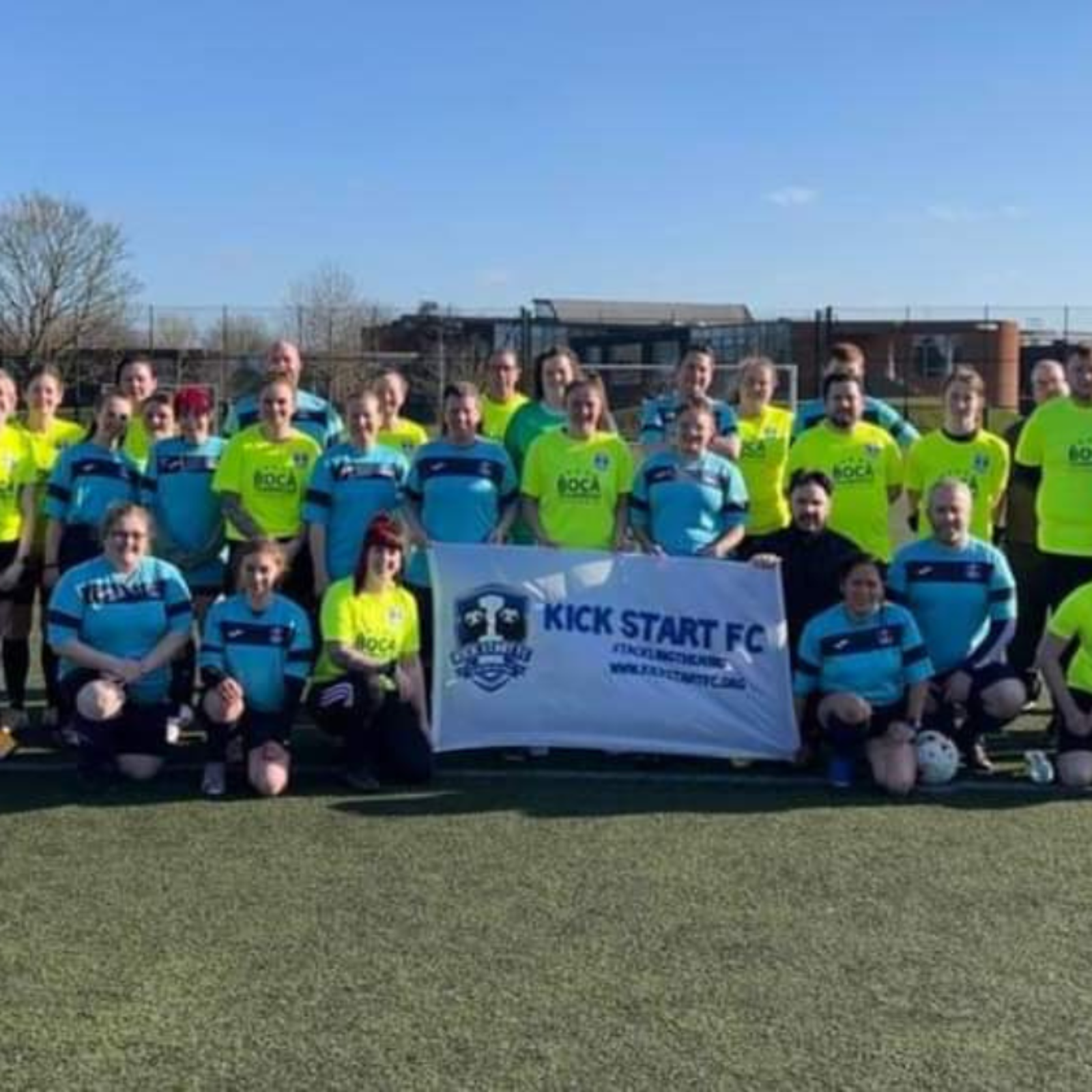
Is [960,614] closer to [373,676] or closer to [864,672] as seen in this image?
[864,672]

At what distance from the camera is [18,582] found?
712cm

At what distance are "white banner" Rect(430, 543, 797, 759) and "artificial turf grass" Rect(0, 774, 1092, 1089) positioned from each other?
0.61m

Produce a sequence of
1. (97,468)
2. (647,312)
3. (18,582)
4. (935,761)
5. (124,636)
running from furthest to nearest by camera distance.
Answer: (647,312) → (18,582) → (97,468) → (124,636) → (935,761)

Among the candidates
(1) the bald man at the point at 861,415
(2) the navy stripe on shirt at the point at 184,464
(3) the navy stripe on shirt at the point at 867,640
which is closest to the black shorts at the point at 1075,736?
(3) the navy stripe on shirt at the point at 867,640

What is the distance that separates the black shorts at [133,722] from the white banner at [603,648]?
4.02ft

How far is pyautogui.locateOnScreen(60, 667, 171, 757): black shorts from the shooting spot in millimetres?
6137

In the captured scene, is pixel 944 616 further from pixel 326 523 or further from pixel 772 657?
pixel 326 523

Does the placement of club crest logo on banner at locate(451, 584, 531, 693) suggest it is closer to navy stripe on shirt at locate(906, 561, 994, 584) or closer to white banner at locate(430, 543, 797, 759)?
white banner at locate(430, 543, 797, 759)

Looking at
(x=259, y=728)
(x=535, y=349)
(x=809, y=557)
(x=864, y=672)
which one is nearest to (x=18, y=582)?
(x=259, y=728)

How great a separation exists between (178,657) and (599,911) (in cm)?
279

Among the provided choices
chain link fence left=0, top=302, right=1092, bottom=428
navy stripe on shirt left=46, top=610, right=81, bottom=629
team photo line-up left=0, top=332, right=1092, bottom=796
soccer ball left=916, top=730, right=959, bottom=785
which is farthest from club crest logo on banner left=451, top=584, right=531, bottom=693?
chain link fence left=0, top=302, right=1092, bottom=428

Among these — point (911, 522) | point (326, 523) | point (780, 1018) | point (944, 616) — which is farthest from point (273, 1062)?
point (911, 522)

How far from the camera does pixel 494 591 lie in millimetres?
6598

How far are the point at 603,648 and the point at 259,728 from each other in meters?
1.63
